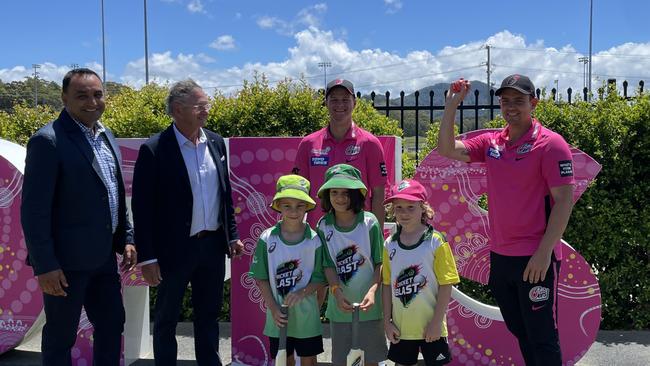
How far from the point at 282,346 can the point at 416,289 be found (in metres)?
0.83

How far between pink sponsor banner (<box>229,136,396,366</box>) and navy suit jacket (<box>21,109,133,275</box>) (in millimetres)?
1274

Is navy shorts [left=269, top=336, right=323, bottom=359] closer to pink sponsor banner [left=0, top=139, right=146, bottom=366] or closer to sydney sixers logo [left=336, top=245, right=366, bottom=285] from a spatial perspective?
sydney sixers logo [left=336, top=245, right=366, bottom=285]

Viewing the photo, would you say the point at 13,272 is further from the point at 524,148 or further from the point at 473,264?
the point at 524,148

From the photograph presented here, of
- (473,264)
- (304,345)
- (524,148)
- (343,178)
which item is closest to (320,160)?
(343,178)

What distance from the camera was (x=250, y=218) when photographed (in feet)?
14.3

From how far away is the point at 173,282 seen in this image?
3451 mm

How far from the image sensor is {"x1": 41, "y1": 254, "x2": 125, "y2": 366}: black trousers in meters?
3.12

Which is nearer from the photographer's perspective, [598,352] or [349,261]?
[349,261]

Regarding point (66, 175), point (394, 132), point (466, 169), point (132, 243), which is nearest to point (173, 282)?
point (132, 243)

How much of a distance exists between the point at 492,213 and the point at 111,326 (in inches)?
91.1

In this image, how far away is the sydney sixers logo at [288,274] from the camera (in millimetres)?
3373

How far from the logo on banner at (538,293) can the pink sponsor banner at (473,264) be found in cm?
113

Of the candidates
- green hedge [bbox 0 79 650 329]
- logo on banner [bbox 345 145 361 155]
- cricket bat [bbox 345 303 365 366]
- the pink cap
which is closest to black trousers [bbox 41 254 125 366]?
cricket bat [bbox 345 303 365 366]

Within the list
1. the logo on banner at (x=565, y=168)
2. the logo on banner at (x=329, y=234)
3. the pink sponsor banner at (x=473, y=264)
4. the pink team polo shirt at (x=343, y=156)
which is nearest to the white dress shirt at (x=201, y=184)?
the pink team polo shirt at (x=343, y=156)
